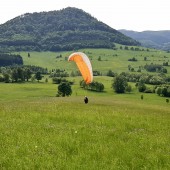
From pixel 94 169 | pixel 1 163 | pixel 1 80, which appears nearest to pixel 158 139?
pixel 94 169

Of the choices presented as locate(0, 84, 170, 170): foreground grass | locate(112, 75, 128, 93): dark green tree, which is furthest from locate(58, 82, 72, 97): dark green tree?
locate(0, 84, 170, 170): foreground grass

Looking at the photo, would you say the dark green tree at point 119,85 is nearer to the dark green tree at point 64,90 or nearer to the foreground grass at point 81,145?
the dark green tree at point 64,90

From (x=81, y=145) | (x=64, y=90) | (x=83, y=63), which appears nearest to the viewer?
(x=81, y=145)

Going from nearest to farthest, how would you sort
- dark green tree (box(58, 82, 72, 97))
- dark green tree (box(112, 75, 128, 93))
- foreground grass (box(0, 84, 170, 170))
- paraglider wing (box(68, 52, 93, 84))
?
foreground grass (box(0, 84, 170, 170)), paraglider wing (box(68, 52, 93, 84)), dark green tree (box(58, 82, 72, 97)), dark green tree (box(112, 75, 128, 93))

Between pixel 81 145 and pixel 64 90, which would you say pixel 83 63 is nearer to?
pixel 81 145

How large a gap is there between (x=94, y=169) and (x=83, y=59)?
19.4m

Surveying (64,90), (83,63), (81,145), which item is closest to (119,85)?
(64,90)

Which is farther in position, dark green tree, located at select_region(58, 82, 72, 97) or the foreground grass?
dark green tree, located at select_region(58, 82, 72, 97)

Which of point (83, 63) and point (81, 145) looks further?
point (83, 63)

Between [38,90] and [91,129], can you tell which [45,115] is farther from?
[38,90]

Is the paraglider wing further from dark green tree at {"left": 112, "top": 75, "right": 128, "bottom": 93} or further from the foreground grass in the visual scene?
dark green tree at {"left": 112, "top": 75, "right": 128, "bottom": 93}

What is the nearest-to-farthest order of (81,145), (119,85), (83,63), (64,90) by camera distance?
(81,145) < (83,63) < (64,90) < (119,85)

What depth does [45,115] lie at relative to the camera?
23.7m

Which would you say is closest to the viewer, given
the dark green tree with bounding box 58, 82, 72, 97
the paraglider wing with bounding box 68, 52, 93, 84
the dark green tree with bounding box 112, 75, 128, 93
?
the paraglider wing with bounding box 68, 52, 93, 84
